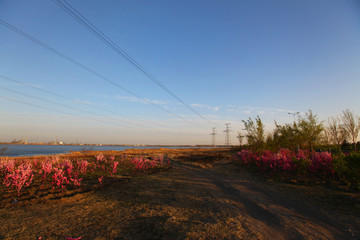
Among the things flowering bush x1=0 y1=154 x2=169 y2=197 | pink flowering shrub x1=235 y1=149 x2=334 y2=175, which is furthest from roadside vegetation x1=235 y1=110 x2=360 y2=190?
flowering bush x1=0 y1=154 x2=169 y2=197

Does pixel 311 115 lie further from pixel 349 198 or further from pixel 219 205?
pixel 219 205

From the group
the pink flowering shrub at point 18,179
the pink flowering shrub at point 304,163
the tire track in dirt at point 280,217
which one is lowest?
the tire track in dirt at point 280,217

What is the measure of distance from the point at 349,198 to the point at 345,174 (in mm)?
2047

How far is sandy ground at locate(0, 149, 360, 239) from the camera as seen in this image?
279cm

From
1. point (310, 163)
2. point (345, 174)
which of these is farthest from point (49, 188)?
point (345, 174)

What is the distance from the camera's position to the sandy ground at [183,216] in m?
2.79

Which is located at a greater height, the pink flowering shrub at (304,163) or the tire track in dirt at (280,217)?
the pink flowering shrub at (304,163)

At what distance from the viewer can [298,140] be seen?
51.4ft

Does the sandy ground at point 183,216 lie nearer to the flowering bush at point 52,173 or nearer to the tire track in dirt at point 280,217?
the tire track in dirt at point 280,217

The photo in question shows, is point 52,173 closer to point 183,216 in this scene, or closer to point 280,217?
point 183,216

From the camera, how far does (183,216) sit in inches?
134

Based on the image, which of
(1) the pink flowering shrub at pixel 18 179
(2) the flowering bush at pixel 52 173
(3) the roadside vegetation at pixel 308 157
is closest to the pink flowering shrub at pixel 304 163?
(3) the roadside vegetation at pixel 308 157

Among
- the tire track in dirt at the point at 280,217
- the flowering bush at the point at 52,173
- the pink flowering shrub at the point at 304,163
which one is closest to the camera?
the tire track in dirt at the point at 280,217

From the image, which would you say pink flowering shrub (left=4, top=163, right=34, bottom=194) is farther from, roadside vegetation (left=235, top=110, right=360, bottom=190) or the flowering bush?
roadside vegetation (left=235, top=110, right=360, bottom=190)
